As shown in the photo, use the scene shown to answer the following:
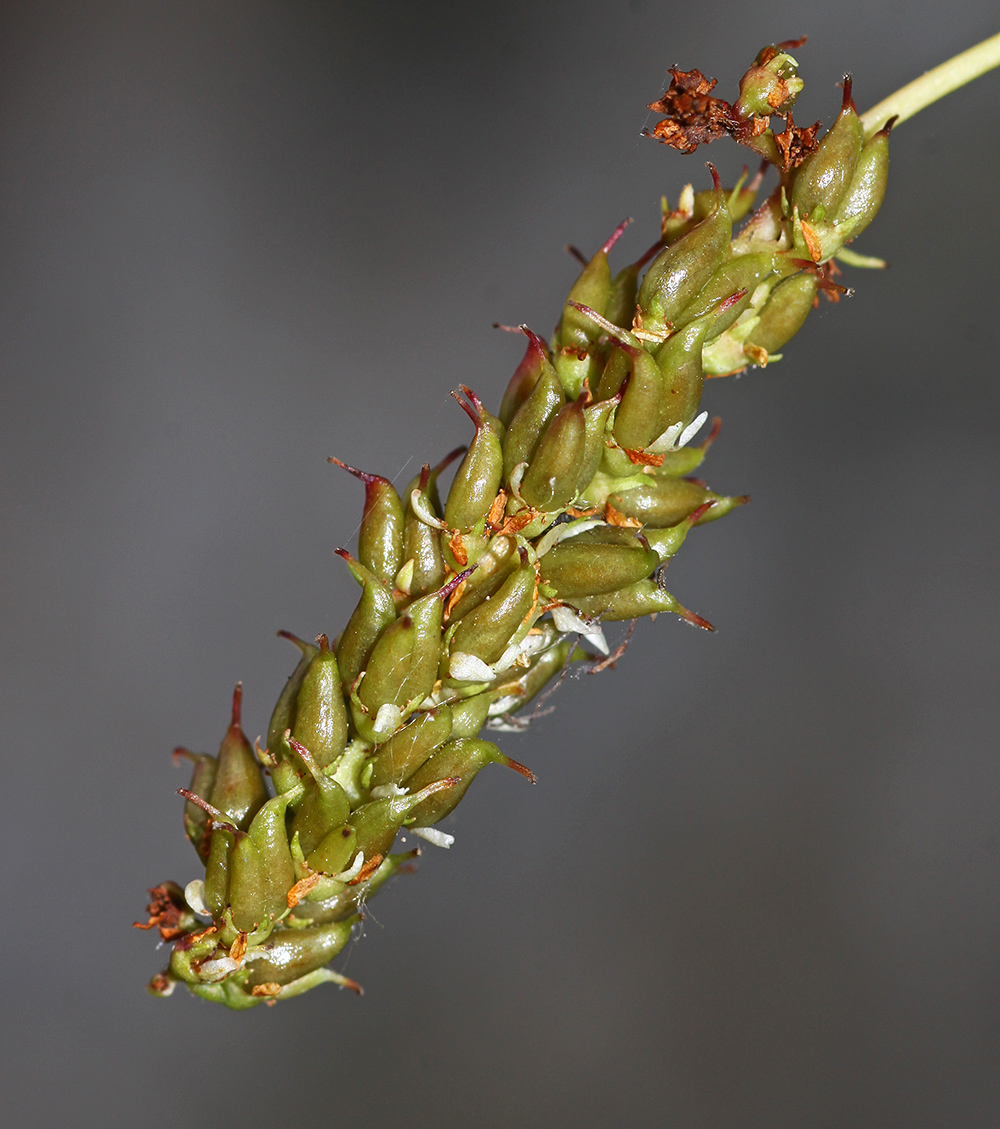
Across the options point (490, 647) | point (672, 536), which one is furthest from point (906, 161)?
point (490, 647)

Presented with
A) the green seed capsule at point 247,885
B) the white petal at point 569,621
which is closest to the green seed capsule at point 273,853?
the green seed capsule at point 247,885

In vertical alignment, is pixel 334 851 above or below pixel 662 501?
below

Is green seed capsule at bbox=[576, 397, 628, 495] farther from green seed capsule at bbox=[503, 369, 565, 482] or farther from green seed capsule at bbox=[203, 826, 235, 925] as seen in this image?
green seed capsule at bbox=[203, 826, 235, 925]

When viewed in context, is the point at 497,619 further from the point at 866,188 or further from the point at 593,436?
the point at 866,188

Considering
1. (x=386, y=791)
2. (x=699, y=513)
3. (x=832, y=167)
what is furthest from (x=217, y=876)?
(x=832, y=167)

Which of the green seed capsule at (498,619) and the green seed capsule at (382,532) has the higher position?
the green seed capsule at (382,532)

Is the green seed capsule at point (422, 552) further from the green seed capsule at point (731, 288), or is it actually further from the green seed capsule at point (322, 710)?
the green seed capsule at point (731, 288)

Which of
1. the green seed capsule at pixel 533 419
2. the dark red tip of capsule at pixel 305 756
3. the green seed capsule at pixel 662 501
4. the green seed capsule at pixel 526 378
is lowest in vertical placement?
the dark red tip of capsule at pixel 305 756

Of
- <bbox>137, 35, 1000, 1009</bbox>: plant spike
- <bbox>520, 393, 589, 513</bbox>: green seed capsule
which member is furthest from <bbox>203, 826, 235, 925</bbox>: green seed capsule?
<bbox>520, 393, 589, 513</bbox>: green seed capsule
